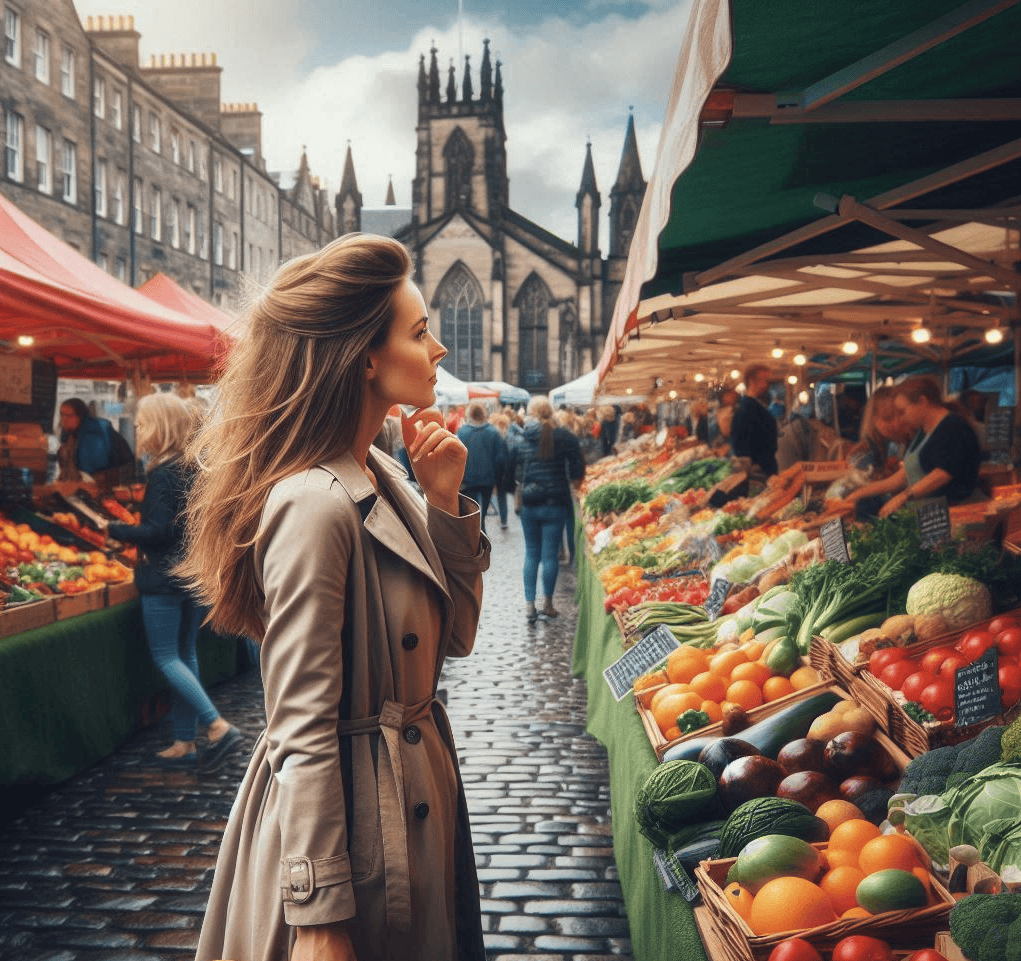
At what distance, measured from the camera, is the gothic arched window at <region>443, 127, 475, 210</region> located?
53531 mm

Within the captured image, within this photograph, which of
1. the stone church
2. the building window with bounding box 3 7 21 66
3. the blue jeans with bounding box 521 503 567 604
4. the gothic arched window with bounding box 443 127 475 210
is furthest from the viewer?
the gothic arched window with bounding box 443 127 475 210

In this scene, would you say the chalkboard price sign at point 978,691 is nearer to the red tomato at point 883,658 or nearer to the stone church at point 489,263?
the red tomato at point 883,658

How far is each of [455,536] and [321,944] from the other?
71 cm

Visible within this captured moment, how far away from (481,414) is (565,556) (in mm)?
2780

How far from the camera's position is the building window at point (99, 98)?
29.2 metres

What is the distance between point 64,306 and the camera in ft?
19.6

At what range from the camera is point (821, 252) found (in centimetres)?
610

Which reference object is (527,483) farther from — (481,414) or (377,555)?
(377,555)

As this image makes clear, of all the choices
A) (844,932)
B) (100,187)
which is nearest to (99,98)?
(100,187)

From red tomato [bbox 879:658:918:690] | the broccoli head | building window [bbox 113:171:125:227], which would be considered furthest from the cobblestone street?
building window [bbox 113:171:125:227]

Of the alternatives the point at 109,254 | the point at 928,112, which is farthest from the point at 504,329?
the point at 928,112

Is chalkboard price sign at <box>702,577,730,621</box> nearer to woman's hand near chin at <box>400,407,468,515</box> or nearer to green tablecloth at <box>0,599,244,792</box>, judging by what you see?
woman's hand near chin at <box>400,407,468,515</box>

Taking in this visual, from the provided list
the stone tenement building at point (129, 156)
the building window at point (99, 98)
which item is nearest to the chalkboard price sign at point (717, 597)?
the stone tenement building at point (129, 156)

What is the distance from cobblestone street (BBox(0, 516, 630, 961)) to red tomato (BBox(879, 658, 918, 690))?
4.82 feet
